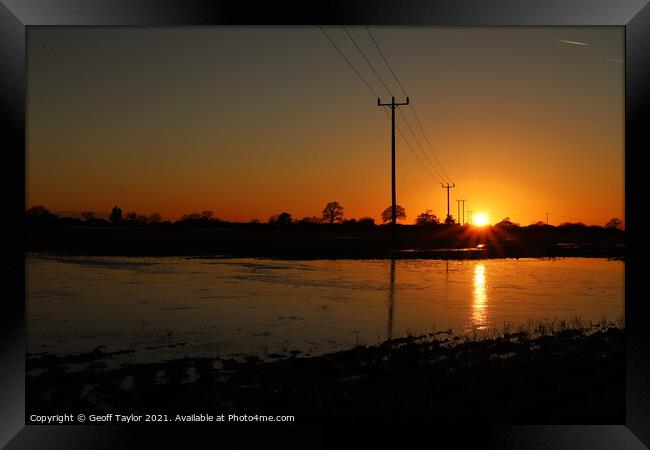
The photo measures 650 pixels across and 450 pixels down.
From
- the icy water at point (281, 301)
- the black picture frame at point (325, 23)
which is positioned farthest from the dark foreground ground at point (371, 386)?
the icy water at point (281, 301)

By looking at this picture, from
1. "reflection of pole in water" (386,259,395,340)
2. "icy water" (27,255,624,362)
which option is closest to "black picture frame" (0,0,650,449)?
"icy water" (27,255,624,362)

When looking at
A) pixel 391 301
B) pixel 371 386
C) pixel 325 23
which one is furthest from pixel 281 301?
pixel 325 23

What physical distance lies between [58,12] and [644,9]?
12.9ft

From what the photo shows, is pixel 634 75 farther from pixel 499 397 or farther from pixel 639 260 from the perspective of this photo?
pixel 499 397

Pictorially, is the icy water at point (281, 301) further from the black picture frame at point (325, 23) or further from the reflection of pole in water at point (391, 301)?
the black picture frame at point (325, 23)

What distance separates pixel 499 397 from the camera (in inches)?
222

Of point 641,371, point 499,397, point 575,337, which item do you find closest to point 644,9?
point 641,371

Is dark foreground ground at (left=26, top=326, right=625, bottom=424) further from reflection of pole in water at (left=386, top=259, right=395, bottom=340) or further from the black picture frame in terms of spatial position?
reflection of pole in water at (left=386, top=259, right=395, bottom=340)

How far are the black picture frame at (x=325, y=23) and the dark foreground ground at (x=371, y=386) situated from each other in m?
0.61

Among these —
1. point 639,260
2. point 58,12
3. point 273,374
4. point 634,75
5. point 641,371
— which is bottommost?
point 273,374

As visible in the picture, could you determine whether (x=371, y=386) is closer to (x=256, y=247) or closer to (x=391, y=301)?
(x=391, y=301)

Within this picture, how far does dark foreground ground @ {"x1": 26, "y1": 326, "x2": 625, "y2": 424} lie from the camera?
532 centimetres

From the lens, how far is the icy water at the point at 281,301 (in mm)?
9102

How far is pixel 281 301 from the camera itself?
1323cm
